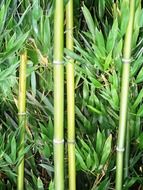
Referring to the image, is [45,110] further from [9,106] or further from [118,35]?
[118,35]

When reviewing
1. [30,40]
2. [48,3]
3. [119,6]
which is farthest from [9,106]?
[119,6]

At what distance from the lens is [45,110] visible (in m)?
1.20

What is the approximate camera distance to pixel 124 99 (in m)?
1.03

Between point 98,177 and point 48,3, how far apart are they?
549mm

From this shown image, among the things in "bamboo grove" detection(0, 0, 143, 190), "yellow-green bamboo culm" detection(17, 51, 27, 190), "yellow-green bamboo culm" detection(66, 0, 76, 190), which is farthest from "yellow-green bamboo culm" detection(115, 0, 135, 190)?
"yellow-green bamboo culm" detection(17, 51, 27, 190)

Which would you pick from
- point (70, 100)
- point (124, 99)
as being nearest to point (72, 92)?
point (70, 100)

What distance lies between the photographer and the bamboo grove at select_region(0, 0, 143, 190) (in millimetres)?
1010

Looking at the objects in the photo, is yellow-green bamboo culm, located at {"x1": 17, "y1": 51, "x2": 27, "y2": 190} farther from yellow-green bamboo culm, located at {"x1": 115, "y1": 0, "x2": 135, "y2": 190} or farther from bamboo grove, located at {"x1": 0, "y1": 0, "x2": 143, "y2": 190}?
yellow-green bamboo culm, located at {"x1": 115, "y1": 0, "x2": 135, "y2": 190}

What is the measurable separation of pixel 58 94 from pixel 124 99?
18cm

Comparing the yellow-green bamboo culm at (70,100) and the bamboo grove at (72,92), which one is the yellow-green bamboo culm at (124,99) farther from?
the yellow-green bamboo culm at (70,100)

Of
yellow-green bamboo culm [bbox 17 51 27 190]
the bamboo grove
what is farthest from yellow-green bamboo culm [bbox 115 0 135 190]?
yellow-green bamboo culm [bbox 17 51 27 190]

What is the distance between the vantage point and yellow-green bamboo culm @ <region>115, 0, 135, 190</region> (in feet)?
3.27

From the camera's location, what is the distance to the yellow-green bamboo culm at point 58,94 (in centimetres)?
99

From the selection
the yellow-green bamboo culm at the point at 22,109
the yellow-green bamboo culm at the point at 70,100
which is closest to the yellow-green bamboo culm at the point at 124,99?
the yellow-green bamboo culm at the point at 70,100
